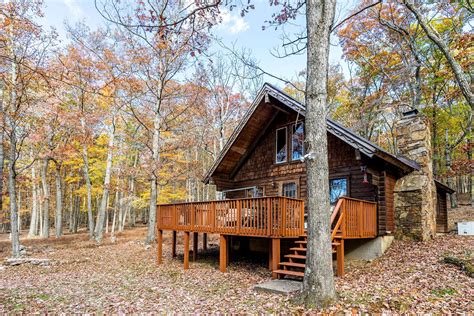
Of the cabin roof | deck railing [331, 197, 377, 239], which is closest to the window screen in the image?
the cabin roof

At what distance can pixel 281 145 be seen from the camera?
13.0 meters

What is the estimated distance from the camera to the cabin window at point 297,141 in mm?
12281

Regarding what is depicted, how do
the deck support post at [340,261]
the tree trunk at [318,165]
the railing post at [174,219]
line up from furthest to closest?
the railing post at [174,219] < the deck support post at [340,261] < the tree trunk at [318,165]

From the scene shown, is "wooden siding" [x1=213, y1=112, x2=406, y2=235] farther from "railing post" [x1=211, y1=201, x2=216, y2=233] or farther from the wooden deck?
"railing post" [x1=211, y1=201, x2=216, y2=233]

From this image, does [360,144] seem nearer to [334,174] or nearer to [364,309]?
[334,174]

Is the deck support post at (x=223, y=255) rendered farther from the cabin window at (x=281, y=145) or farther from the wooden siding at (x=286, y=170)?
the cabin window at (x=281, y=145)

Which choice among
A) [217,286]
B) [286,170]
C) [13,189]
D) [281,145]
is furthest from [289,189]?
[13,189]

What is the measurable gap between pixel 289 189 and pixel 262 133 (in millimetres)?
2883

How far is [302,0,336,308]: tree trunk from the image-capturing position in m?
5.55

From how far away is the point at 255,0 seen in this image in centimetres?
712

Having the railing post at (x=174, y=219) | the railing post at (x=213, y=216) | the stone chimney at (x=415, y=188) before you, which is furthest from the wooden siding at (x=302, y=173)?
the railing post at (x=213, y=216)

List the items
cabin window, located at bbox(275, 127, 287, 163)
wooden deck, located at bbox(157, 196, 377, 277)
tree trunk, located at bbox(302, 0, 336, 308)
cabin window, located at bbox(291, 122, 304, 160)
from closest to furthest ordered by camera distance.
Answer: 1. tree trunk, located at bbox(302, 0, 336, 308)
2. wooden deck, located at bbox(157, 196, 377, 277)
3. cabin window, located at bbox(291, 122, 304, 160)
4. cabin window, located at bbox(275, 127, 287, 163)

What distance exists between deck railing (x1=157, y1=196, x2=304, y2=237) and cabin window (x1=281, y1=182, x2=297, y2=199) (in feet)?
11.8

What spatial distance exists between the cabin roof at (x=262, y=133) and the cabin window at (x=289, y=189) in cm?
256
